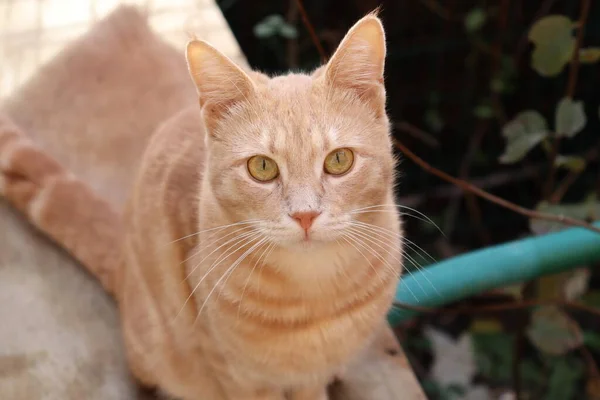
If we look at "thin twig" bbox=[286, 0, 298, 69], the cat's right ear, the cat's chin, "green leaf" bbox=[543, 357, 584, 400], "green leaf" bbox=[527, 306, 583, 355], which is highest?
"thin twig" bbox=[286, 0, 298, 69]

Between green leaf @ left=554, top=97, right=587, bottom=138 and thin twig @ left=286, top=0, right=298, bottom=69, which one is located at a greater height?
thin twig @ left=286, top=0, right=298, bottom=69

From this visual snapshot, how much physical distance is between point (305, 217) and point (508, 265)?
660 mm

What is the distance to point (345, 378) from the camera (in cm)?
146

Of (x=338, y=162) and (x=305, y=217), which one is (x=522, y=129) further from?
(x=305, y=217)

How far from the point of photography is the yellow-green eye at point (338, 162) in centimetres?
105

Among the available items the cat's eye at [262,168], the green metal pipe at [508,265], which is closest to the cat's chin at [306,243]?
the cat's eye at [262,168]

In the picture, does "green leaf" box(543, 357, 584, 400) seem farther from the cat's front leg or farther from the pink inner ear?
the pink inner ear

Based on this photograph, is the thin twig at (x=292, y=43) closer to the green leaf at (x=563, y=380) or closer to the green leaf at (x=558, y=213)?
the green leaf at (x=558, y=213)

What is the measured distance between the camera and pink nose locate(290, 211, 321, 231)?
0.98m

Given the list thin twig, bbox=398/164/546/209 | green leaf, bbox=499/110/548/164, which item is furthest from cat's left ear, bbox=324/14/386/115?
thin twig, bbox=398/164/546/209

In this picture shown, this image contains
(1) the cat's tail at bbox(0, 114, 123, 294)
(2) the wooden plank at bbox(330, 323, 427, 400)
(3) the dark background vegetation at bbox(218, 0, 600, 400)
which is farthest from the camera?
(3) the dark background vegetation at bbox(218, 0, 600, 400)

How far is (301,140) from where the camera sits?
3.37 feet

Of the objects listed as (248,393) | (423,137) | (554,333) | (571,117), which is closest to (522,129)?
(571,117)

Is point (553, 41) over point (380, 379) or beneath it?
over
